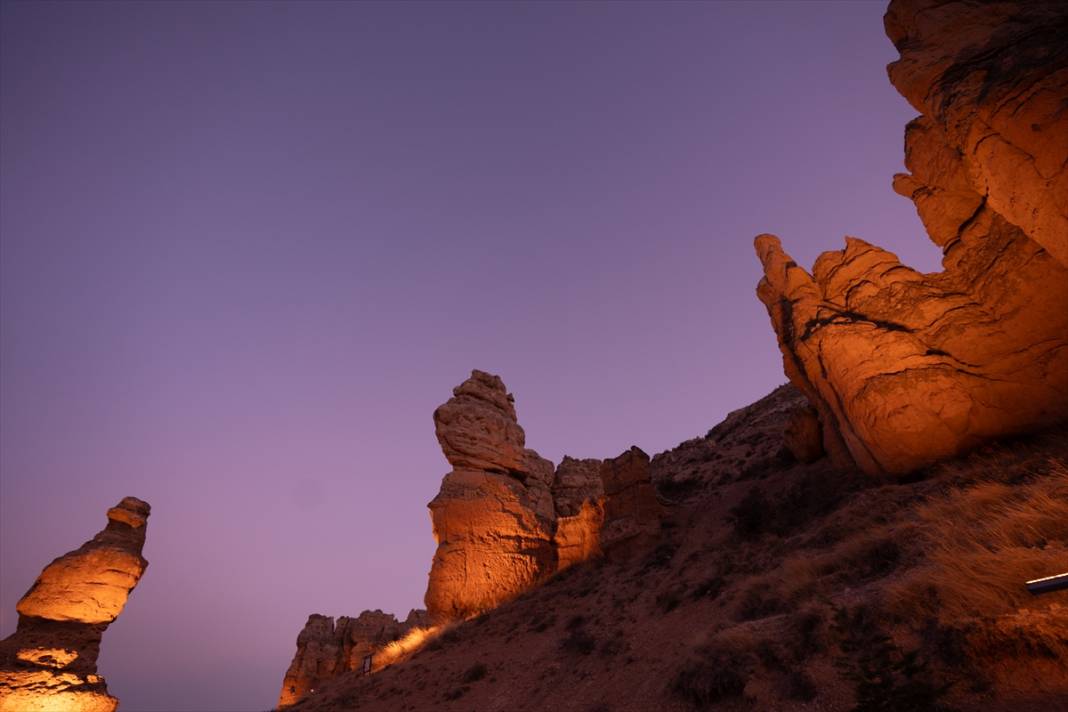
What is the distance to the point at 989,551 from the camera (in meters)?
7.08

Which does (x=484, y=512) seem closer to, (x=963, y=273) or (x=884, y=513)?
(x=884, y=513)

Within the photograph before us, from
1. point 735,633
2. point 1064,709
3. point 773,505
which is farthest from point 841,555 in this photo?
point 773,505

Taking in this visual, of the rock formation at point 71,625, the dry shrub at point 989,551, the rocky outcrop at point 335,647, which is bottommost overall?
the rocky outcrop at point 335,647

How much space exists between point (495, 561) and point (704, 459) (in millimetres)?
13810

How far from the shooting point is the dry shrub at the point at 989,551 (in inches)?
231

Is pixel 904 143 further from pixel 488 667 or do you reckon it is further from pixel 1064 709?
pixel 488 667

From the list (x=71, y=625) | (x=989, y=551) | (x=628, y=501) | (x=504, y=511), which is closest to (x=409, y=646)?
(x=504, y=511)

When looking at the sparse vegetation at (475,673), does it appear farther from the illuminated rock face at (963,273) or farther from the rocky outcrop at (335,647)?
the rocky outcrop at (335,647)

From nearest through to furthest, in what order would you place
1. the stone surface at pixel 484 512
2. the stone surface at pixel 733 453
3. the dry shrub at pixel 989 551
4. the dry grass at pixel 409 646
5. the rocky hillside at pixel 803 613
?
the rocky hillside at pixel 803 613 < the dry shrub at pixel 989 551 < the dry grass at pixel 409 646 < the stone surface at pixel 484 512 < the stone surface at pixel 733 453

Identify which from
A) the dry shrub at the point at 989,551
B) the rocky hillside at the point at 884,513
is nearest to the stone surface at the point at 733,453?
the rocky hillside at the point at 884,513

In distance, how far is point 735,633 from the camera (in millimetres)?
8250

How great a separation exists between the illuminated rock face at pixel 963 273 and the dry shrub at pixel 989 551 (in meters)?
3.82

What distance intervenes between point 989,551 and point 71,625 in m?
27.7

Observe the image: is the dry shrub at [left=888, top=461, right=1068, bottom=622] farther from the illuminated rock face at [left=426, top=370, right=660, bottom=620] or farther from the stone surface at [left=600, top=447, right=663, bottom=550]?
the illuminated rock face at [left=426, top=370, right=660, bottom=620]
